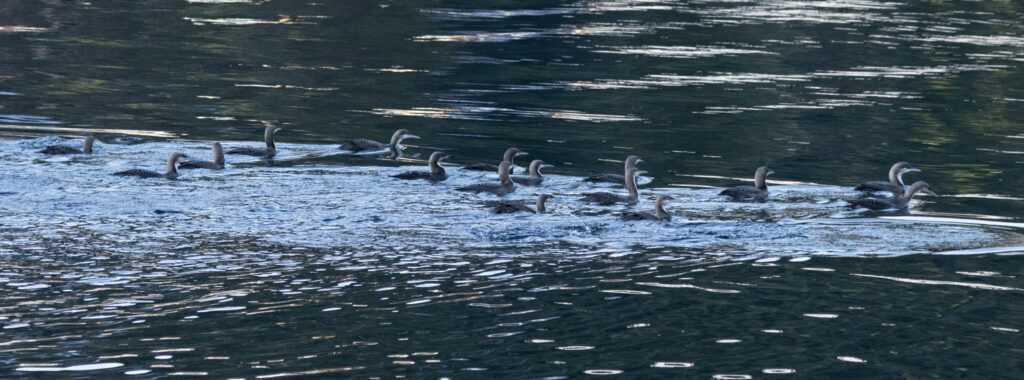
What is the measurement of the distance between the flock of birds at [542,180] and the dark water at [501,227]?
301 mm

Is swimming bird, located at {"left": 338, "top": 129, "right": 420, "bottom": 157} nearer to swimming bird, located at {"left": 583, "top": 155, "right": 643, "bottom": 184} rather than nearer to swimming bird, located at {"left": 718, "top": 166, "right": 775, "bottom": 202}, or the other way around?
swimming bird, located at {"left": 583, "top": 155, "right": 643, "bottom": 184}

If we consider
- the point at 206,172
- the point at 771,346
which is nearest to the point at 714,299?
the point at 771,346

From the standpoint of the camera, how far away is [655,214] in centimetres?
1961

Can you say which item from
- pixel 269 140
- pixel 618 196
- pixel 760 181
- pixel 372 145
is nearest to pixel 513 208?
pixel 618 196

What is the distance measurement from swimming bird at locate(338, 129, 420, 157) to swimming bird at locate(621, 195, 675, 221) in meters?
7.68

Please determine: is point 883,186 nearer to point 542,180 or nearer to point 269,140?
point 542,180

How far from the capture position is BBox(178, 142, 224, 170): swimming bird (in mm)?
23219

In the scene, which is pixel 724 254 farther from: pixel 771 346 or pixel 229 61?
pixel 229 61

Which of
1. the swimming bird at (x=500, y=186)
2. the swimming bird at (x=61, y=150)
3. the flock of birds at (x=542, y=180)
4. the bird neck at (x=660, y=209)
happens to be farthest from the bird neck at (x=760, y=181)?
the swimming bird at (x=61, y=150)

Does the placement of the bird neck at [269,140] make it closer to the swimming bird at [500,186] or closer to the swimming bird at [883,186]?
the swimming bird at [500,186]

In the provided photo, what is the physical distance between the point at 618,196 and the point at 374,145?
260 inches

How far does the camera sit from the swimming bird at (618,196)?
21.1 meters

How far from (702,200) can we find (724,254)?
419 centimetres

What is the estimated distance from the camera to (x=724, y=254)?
17609mm
